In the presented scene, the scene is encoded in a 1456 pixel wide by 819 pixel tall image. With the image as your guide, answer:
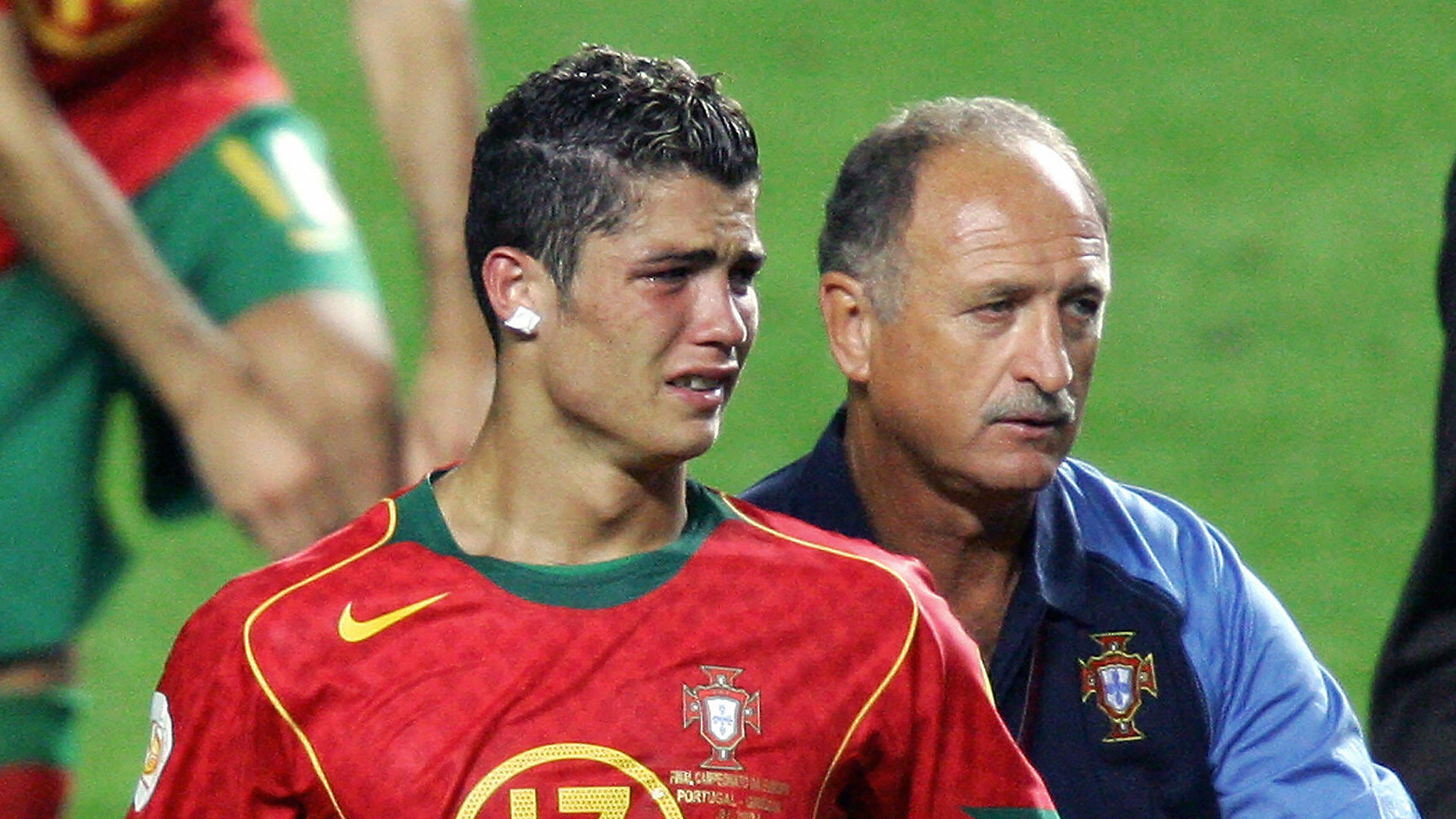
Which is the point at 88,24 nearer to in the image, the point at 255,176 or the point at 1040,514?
the point at 255,176

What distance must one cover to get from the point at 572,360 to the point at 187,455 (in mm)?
1920

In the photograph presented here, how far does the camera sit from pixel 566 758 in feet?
8.32

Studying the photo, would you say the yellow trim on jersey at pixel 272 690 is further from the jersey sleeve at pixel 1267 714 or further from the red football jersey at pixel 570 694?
the jersey sleeve at pixel 1267 714

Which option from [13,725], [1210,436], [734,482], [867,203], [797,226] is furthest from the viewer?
[797,226]

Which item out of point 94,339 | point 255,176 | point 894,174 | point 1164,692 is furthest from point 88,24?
point 1164,692

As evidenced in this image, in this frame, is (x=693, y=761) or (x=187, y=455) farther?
(x=187, y=455)

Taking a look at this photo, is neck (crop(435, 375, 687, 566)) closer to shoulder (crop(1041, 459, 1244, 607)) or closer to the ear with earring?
the ear with earring

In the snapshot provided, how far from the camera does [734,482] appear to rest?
22.7 ft

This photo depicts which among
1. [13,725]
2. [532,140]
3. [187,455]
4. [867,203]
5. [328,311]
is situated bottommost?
[13,725]

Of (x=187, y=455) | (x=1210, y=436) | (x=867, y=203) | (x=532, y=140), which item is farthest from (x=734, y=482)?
(x=532, y=140)

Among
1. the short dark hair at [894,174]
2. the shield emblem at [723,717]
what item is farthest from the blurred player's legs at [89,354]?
the shield emblem at [723,717]

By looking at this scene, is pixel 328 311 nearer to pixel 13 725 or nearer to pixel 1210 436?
pixel 13 725

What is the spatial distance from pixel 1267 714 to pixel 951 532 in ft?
1.38

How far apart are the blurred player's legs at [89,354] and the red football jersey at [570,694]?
5.08ft
